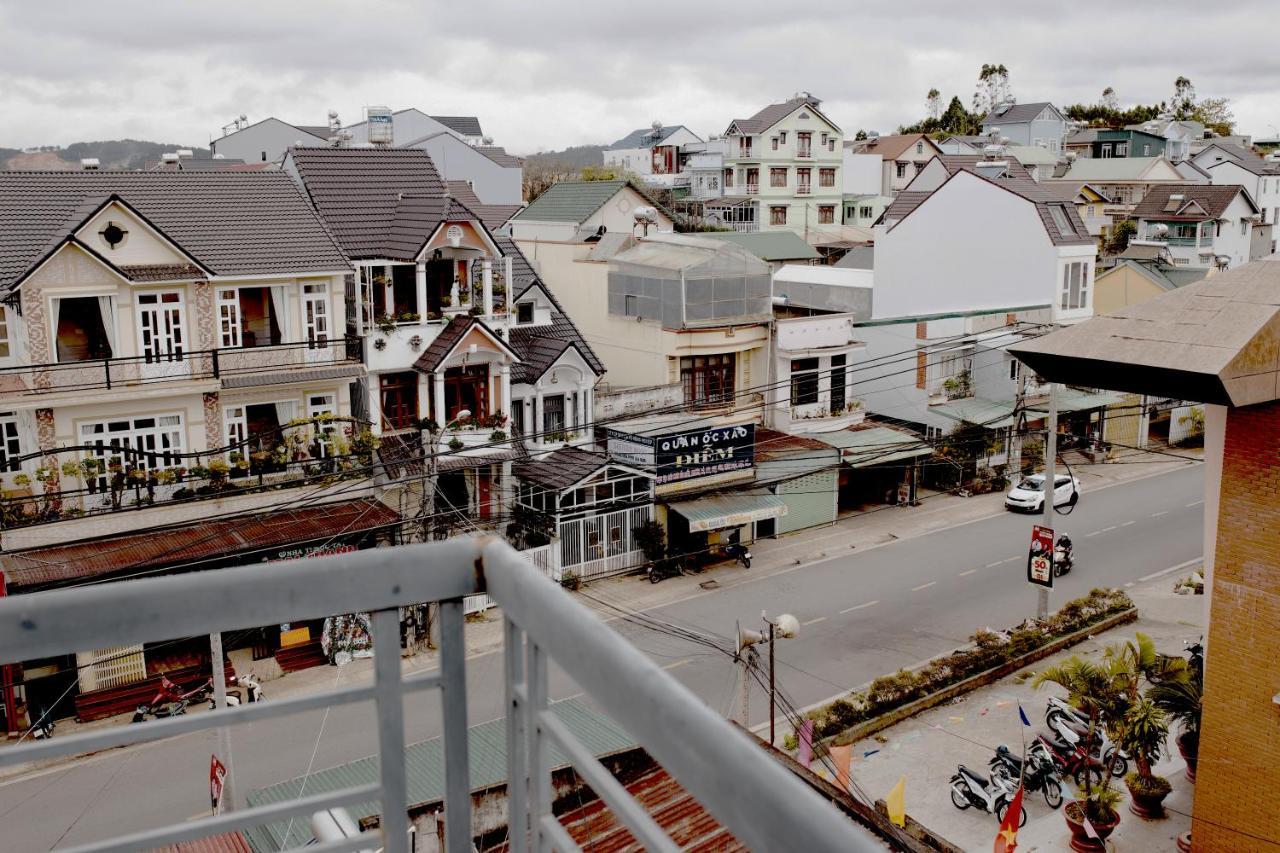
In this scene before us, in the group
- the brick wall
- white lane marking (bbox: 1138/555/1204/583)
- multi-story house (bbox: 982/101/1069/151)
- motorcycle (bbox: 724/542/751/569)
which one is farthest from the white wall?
multi-story house (bbox: 982/101/1069/151)

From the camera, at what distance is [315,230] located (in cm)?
2414

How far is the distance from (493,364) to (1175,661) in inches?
598

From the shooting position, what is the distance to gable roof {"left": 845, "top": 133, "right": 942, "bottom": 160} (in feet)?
211

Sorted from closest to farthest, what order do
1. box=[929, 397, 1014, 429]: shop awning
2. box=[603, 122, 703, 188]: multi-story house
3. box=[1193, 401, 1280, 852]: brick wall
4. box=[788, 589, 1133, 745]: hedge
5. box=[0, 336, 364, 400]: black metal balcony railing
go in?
box=[1193, 401, 1280, 852]: brick wall
box=[788, 589, 1133, 745]: hedge
box=[0, 336, 364, 400]: black metal balcony railing
box=[929, 397, 1014, 429]: shop awning
box=[603, 122, 703, 188]: multi-story house

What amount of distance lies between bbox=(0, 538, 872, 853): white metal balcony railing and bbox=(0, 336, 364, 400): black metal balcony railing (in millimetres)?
19834

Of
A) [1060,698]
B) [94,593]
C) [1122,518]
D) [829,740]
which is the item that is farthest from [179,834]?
[1122,518]

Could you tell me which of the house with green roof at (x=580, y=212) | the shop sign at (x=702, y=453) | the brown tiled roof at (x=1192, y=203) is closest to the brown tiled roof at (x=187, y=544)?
the shop sign at (x=702, y=453)

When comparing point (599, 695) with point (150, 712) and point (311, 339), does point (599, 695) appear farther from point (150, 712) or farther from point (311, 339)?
point (311, 339)

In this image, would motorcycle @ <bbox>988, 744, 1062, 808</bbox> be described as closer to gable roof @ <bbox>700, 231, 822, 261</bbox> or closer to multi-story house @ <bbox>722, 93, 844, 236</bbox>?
gable roof @ <bbox>700, 231, 822, 261</bbox>

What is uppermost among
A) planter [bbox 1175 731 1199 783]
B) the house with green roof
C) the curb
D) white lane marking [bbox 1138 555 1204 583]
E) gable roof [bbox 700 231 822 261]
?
the house with green roof

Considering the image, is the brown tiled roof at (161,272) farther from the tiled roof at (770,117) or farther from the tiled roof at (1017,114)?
the tiled roof at (1017,114)

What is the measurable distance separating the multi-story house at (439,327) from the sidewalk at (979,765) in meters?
9.87

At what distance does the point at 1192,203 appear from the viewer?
5084 centimetres

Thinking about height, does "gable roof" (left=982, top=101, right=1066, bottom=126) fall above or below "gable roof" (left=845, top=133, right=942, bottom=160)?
above
